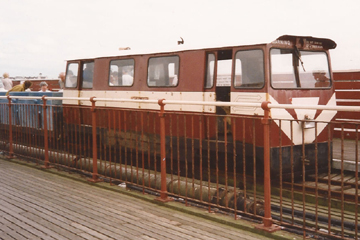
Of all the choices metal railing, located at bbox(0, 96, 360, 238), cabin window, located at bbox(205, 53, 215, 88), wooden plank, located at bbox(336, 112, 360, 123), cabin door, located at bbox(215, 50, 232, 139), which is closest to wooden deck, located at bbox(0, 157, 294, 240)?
metal railing, located at bbox(0, 96, 360, 238)

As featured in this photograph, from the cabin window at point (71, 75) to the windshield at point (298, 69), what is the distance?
7132mm

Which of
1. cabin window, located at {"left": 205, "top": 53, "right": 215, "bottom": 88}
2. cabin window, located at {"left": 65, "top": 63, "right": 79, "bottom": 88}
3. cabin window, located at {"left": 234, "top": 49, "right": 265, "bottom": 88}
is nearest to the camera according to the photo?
cabin window, located at {"left": 234, "top": 49, "right": 265, "bottom": 88}

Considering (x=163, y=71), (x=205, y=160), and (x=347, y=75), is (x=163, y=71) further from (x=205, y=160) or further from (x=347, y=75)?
(x=347, y=75)

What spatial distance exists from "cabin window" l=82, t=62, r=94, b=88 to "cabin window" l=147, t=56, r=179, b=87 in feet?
8.82

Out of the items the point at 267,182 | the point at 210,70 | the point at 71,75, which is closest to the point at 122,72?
the point at 71,75

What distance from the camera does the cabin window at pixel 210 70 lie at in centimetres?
930

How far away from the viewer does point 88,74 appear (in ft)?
41.9

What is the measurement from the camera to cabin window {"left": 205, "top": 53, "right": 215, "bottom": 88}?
30.5 feet

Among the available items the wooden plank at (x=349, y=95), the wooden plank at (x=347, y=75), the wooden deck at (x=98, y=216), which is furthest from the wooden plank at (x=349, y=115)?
the wooden deck at (x=98, y=216)

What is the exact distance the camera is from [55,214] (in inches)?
216

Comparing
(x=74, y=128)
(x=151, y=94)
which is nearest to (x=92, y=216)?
(x=74, y=128)

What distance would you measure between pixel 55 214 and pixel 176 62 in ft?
18.0

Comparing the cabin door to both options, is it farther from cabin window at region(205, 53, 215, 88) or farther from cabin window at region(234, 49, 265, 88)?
cabin window at region(234, 49, 265, 88)

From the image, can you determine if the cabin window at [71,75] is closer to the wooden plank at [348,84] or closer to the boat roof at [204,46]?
the boat roof at [204,46]
